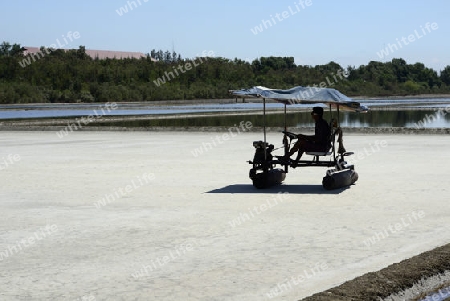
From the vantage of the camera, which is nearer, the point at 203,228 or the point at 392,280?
the point at 392,280

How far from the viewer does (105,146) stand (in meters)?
30.9

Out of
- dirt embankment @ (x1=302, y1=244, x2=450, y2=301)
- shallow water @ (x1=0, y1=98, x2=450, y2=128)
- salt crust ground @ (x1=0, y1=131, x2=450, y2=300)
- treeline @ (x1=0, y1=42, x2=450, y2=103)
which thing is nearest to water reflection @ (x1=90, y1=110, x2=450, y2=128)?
shallow water @ (x1=0, y1=98, x2=450, y2=128)

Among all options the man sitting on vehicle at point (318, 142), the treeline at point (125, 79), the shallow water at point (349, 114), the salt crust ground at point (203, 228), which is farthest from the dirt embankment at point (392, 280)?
the treeline at point (125, 79)

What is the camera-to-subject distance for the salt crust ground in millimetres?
9305

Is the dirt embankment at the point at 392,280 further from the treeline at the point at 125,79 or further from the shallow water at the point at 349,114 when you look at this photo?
the treeline at the point at 125,79

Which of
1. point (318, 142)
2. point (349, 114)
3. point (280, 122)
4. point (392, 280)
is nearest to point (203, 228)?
point (392, 280)

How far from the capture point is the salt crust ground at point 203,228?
30.5ft

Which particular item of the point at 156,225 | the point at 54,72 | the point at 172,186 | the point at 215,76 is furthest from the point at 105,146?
the point at 215,76

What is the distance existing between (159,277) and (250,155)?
638 inches

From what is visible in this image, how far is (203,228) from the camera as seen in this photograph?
1260cm

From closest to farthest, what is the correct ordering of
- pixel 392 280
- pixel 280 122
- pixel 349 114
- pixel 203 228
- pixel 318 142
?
pixel 392 280
pixel 203 228
pixel 318 142
pixel 280 122
pixel 349 114

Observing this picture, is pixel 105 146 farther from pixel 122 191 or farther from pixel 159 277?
pixel 159 277

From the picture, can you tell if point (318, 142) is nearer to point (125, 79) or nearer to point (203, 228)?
point (203, 228)

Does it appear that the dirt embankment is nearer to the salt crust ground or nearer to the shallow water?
the salt crust ground
